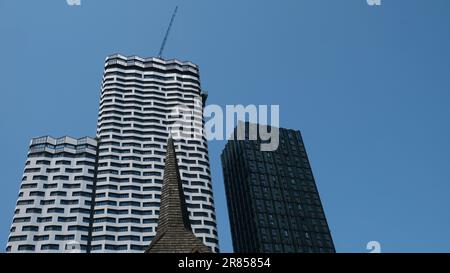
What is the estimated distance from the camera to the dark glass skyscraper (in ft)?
415

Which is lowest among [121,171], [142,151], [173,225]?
[173,225]

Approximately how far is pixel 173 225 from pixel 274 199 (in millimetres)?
108230

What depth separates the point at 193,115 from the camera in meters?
152

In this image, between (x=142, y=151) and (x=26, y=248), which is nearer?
(x=26, y=248)

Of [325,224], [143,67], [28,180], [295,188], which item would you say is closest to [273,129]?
[295,188]

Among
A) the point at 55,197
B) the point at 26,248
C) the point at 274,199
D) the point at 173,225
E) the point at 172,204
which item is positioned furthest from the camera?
the point at 274,199

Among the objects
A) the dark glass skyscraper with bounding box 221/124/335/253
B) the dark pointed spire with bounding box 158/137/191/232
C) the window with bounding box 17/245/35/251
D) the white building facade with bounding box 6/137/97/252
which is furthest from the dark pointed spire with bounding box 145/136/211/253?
the window with bounding box 17/245/35/251

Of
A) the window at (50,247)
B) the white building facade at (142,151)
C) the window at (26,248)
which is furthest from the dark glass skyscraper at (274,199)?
the window at (26,248)

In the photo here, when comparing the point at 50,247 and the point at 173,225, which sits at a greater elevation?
the point at 50,247

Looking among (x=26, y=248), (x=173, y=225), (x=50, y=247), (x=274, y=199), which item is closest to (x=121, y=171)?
(x=50, y=247)

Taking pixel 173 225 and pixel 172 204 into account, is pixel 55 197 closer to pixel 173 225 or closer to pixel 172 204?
pixel 172 204

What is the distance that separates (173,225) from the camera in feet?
100.0

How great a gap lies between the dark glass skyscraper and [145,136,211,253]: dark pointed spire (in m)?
88.2
